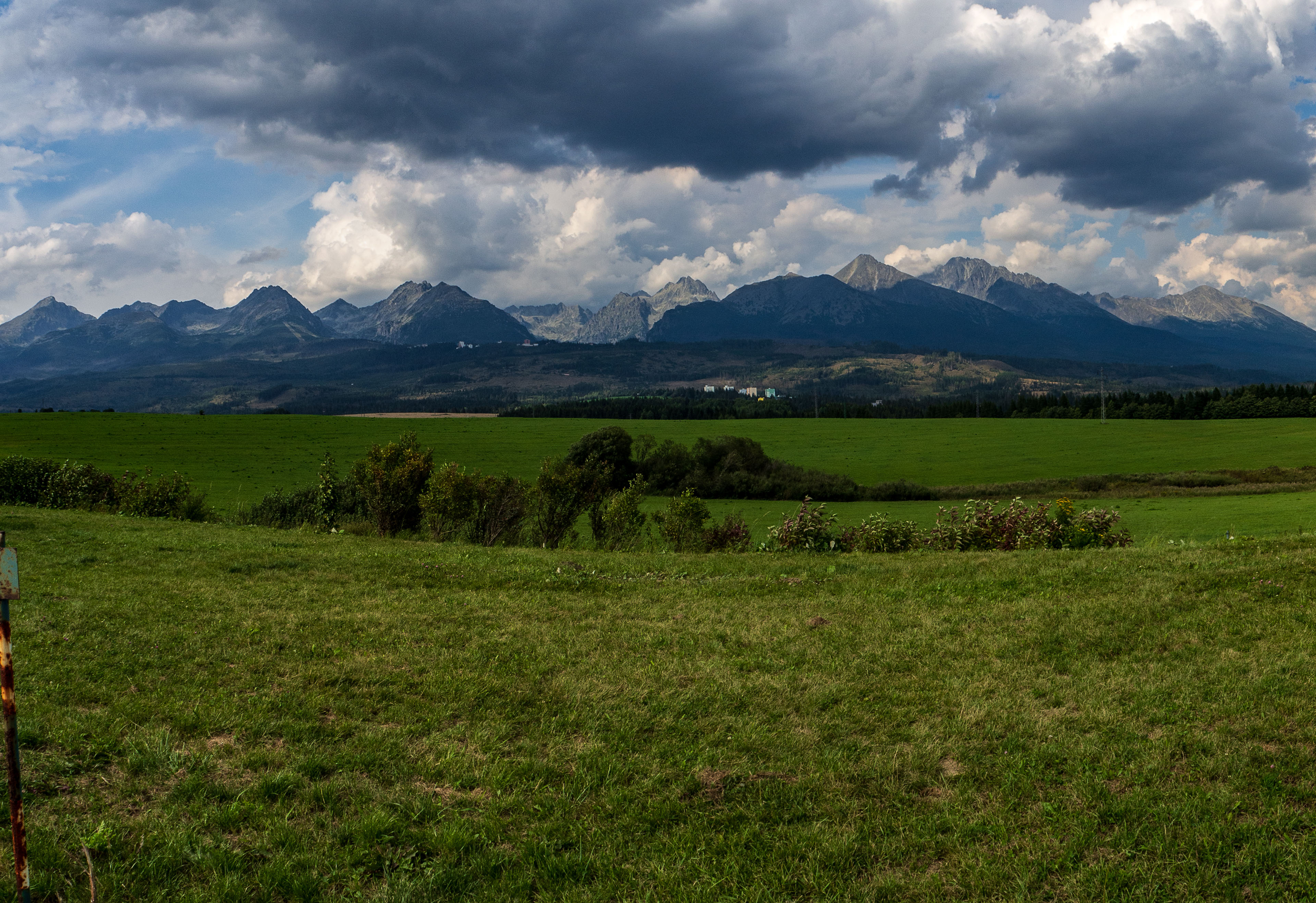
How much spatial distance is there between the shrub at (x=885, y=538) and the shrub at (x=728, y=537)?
26.8 ft

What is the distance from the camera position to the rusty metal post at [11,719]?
5.46 metres

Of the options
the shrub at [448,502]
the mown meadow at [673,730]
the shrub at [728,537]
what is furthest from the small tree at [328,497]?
the mown meadow at [673,730]

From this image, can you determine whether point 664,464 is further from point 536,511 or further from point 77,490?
point 77,490

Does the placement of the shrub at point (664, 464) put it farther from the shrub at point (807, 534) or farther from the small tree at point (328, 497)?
the shrub at point (807, 534)

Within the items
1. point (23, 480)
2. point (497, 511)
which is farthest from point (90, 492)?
point (497, 511)

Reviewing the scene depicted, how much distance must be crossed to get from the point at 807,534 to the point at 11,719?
924 inches

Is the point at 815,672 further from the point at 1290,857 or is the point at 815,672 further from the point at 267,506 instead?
the point at 267,506

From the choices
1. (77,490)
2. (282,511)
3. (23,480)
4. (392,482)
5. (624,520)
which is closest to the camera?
(77,490)

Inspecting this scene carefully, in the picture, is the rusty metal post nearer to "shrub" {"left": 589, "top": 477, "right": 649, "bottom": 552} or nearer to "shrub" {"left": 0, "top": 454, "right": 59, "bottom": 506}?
"shrub" {"left": 589, "top": 477, "right": 649, "bottom": 552}

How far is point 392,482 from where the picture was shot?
40.3 meters

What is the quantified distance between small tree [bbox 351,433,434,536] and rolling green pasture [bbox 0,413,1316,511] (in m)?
27.2

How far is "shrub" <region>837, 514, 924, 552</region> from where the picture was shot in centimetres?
2534

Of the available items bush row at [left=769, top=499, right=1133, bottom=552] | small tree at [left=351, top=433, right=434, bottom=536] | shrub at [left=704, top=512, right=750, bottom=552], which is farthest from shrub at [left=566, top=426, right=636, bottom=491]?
bush row at [left=769, top=499, right=1133, bottom=552]

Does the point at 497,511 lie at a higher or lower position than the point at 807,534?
lower
